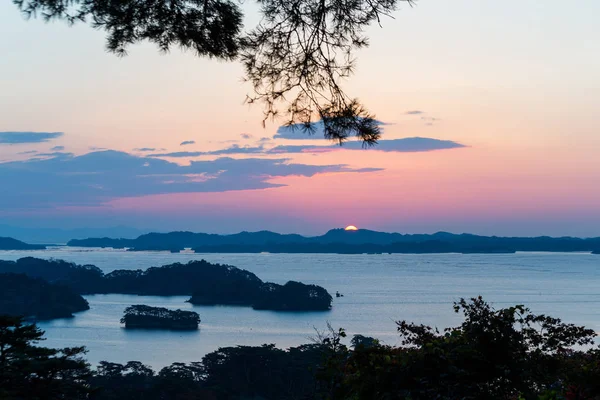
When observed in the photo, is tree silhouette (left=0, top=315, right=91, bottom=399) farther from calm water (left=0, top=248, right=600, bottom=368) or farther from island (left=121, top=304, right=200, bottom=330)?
island (left=121, top=304, right=200, bottom=330)

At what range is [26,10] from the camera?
4363mm

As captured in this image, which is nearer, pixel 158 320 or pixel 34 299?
pixel 158 320

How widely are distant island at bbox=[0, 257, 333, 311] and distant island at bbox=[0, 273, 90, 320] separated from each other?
33.9ft

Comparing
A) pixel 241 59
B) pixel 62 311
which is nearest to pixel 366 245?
pixel 62 311

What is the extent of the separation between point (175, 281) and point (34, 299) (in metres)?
21.5

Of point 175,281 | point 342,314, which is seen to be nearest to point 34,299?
point 175,281

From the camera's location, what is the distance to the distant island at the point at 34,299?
1967 inches

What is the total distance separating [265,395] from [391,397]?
60.9 feet

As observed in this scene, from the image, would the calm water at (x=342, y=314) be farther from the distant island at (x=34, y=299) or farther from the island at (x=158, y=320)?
the distant island at (x=34, y=299)

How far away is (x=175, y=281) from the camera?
71.2 metres

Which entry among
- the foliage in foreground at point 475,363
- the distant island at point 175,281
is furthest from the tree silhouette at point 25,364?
the distant island at point 175,281

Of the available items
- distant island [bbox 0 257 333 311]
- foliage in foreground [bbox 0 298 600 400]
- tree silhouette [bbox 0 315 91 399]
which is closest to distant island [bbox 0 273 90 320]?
distant island [bbox 0 257 333 311]

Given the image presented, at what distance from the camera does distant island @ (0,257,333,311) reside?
64062 mm

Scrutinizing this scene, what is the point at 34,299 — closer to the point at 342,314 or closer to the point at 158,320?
the point at 158,320
